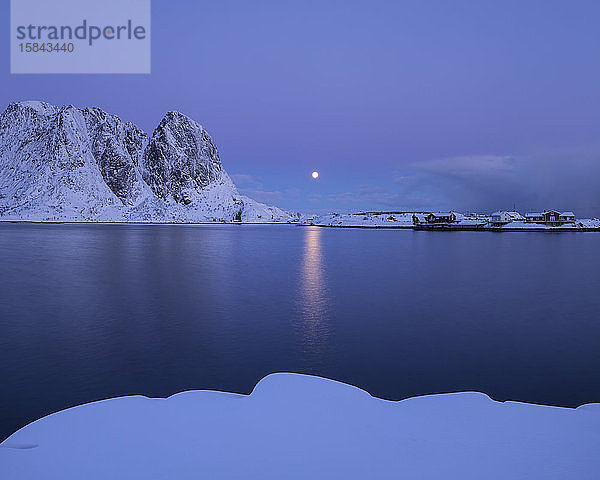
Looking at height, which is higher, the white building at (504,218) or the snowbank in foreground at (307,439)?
the white building at (504,218)

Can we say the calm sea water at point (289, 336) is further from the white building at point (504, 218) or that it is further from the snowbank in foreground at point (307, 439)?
the white building at point (504, 218)

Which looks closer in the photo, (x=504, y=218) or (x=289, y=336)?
(x=289, y=336)

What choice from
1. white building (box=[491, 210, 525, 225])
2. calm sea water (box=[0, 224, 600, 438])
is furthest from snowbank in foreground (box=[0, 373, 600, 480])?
white building (box=[491, 210, 525, 225])

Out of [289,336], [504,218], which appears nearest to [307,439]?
[289,336]

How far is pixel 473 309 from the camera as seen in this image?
21125 mm

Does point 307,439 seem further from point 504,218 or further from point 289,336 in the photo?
point 504,218

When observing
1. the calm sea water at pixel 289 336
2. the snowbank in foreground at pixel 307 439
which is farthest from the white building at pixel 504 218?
the snowbank in foreground at pixel 307 439

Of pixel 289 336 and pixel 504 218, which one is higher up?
pixel 504 218

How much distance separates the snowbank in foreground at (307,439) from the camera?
230 inches

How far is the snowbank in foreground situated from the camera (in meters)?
5.84

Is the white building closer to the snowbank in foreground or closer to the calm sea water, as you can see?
the calm sea water

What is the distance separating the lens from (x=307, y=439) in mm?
6734

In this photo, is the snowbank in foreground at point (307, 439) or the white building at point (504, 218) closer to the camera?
the snowbank in foreground at point (307, 439)

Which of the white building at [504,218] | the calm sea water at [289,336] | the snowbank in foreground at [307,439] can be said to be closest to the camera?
the snowbank in foreground at [307,439]
